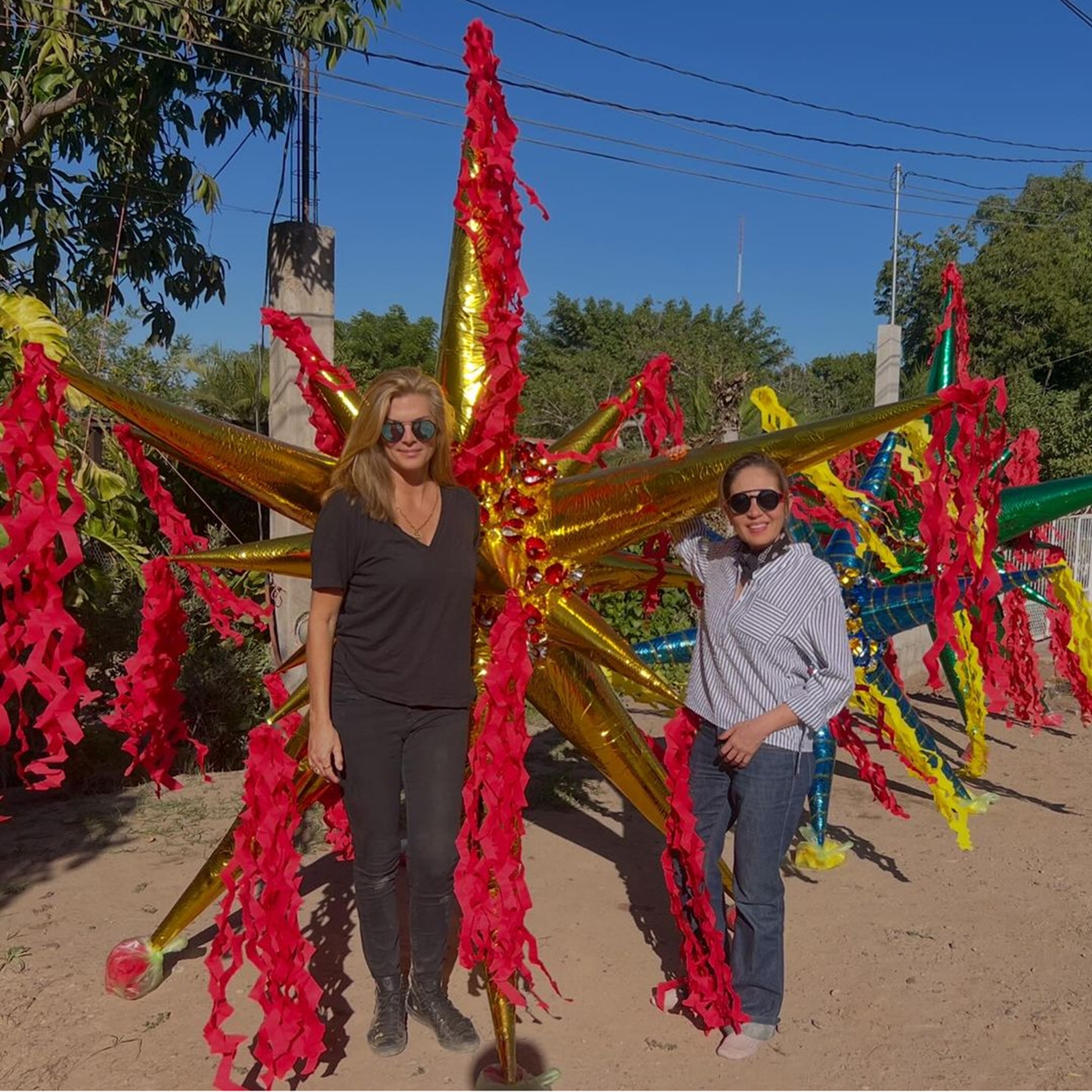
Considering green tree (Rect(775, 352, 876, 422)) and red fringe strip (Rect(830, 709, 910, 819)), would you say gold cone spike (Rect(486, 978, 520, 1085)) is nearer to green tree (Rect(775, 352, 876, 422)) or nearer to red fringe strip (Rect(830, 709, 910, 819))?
red fringe strip (Rect(830, 709, 910, 819))

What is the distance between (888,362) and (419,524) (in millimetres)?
8507

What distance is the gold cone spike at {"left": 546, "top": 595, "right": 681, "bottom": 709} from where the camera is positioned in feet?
9.24

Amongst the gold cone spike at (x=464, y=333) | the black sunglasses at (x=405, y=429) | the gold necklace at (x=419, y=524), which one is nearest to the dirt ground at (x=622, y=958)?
the gold necklace at (x=419, y=524)

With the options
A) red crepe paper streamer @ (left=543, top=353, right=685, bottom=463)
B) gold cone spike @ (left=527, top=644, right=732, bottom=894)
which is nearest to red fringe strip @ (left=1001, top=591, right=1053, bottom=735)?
red crepe paper streamer @ (left=543, top=353, right=685, bottom=463)

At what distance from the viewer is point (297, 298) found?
630cm

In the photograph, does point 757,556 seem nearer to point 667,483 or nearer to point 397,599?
point 667,483

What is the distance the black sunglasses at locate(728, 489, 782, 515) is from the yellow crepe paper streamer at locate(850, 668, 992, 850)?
78.6 inches

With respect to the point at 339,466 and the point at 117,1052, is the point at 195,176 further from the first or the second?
the point at 117,1052

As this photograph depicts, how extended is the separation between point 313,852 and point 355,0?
167 inches

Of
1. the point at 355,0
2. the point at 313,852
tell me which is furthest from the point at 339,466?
the point at 355,0

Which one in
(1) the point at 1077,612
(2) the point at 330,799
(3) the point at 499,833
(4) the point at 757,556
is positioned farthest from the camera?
(1) the point at 1077,612

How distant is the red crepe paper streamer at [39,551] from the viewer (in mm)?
2582

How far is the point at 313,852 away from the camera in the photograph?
4.36m

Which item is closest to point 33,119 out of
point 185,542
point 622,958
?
point 185,542
